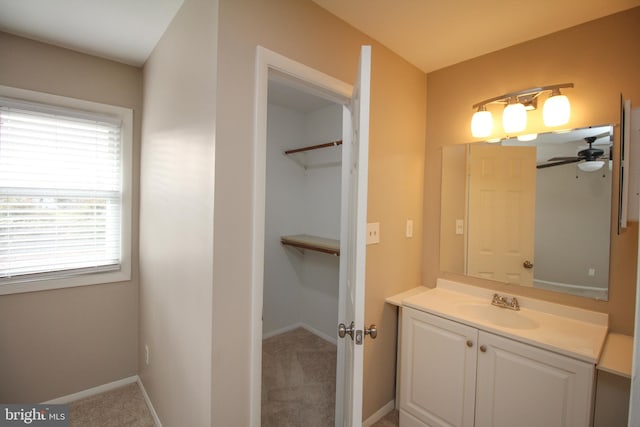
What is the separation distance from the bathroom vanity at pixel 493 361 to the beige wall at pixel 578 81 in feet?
0.50

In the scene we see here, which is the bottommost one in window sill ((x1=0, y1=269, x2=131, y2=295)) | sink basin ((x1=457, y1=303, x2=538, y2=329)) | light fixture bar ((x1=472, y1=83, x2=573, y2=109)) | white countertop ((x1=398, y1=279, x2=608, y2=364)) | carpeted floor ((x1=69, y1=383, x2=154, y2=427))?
carpeted floor ((x1=69, y1=383, x2=154, y2=427))

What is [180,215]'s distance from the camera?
1.52m

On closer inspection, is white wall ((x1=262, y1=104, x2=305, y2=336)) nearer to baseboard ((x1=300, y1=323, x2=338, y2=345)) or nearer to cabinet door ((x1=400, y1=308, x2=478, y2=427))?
baseboard ((x1=300, y1=323, x2=338, y2=345))

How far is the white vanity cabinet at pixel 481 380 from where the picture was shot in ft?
4.19

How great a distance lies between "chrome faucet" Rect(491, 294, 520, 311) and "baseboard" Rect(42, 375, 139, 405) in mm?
2792

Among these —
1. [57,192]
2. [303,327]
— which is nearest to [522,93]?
[303,327]

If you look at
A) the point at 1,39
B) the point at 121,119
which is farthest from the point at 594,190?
the point at 1,39

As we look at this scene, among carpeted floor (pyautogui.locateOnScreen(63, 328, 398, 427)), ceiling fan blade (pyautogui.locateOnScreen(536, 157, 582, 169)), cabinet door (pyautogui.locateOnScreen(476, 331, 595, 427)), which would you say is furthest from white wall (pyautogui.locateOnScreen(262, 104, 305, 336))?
ceiling fan blade (pyautogui.locateOnScreen(536, 157, 582, 169))

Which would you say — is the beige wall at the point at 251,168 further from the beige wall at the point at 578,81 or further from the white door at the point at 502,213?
the white door at the point at 502,213

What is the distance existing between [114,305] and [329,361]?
1890 millimetres

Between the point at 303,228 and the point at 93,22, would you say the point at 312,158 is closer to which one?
the point at 303,228

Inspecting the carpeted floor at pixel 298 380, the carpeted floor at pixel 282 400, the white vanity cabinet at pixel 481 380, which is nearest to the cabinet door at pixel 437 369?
the white vanity cabinet at pixel 481 380

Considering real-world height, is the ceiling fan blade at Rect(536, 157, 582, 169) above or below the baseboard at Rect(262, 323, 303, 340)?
above

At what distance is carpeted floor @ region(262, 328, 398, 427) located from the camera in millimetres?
1987
